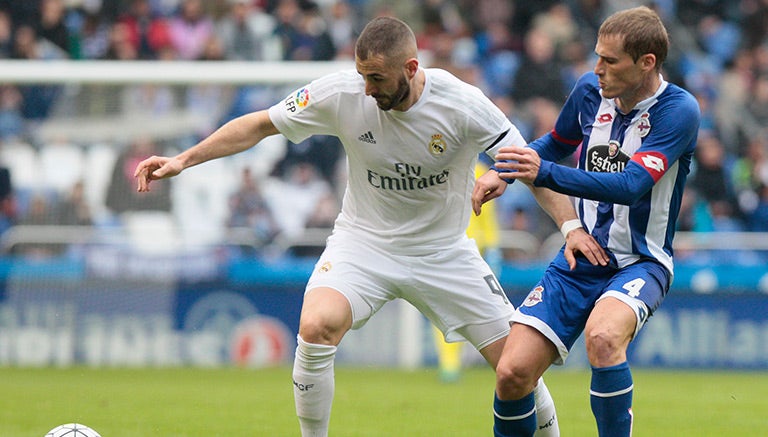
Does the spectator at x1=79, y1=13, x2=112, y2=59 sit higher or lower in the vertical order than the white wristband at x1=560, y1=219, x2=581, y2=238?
lower

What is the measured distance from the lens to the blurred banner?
44.8 feet

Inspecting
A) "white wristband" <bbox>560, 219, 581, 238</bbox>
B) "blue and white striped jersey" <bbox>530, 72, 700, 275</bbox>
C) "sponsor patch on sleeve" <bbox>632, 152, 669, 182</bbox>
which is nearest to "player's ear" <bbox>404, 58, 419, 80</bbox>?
"blue and white striped jersey" <bbox>530, 72, 700, 275</bbox>

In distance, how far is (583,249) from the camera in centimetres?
612

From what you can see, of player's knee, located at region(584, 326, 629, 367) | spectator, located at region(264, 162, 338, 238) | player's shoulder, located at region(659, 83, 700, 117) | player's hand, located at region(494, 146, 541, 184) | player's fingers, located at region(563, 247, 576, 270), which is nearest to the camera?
player's hand, located at region(494, 146, 541, 184)

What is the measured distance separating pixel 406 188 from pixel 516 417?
140 cm

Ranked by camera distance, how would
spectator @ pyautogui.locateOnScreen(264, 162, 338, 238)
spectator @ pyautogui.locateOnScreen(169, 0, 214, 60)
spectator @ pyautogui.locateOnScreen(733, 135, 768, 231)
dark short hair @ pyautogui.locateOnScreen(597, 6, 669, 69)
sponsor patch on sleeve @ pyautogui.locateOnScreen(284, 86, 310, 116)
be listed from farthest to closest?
spectator @ pyautogui.locateOnScreen(169, 0, 214, 60) → spectator @ pyautogui.locateOnScreen(733, 135, 768, 231) → spectator @ pyautogui.locateOnScreen(264, 162, 338, 238) → sponsor patch on sleeve @ pyautogui.locateOnScreen(284, 86, 310, 116) → dark short hair @ pyautogui.locateOnScreen(597, 6, 669, 69)

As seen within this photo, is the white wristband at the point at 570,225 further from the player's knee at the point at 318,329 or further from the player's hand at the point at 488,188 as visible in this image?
the player's knee at the point at 318,329

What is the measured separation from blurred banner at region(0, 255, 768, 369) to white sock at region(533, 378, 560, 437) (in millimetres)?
7468

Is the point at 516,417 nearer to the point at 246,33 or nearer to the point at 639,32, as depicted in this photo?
the point at 639,32

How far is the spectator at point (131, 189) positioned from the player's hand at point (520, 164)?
853 centimetres

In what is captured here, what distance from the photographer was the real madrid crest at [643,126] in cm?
599

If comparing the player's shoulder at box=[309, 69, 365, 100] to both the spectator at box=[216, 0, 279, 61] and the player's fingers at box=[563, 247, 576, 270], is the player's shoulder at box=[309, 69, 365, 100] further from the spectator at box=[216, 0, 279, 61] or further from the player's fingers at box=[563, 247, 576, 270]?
the spectator at box=[216, 0, 279, 61]

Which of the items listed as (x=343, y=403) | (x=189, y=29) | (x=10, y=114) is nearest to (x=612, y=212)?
(x=343, y=403)

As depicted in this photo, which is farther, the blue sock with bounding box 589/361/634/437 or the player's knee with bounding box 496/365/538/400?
the player's knee with bounding box 496/365/538/400
